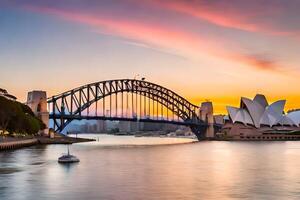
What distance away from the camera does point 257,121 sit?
19288 cm

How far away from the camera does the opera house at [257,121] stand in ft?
630

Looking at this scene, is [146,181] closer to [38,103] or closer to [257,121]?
[38,103]

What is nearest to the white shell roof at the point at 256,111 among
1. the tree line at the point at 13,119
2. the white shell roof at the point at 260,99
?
the white shell roof at the point at 260,99

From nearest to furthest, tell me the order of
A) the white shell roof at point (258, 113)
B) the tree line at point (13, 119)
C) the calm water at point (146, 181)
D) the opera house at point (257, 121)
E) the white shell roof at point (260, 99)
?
the calm water at point (146, 181), the tree line at point (13, 119), the white shell roof at point (260, 99), the opera house at point (257, 121), the white shell roof at point (258, 113)

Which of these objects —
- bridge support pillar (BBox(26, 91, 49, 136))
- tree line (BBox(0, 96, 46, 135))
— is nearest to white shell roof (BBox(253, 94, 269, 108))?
bridge support pillar (BBox(26, 91, 49, 136))

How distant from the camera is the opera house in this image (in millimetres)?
191875

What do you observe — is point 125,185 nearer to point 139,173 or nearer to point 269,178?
point 139,173

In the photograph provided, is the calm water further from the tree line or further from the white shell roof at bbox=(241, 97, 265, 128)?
the white shell roof at bbox=(241, 97, 265, 128)

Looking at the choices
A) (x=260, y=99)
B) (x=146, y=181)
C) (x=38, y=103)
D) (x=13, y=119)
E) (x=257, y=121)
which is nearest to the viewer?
(x=146, y=181)

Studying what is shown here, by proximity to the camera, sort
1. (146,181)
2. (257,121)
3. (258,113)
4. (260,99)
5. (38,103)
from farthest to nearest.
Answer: (258,113) < (257,121) < (260,99) < (38,103) < (146,181)

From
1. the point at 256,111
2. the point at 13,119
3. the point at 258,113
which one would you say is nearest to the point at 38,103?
the point at 13,119

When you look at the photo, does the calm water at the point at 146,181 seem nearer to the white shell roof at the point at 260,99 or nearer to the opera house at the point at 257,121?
the white shell roof at the point at 260,99

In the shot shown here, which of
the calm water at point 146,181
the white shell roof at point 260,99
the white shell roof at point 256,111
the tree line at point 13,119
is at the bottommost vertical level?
the calm water at point 146,181

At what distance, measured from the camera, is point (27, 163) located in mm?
68375
